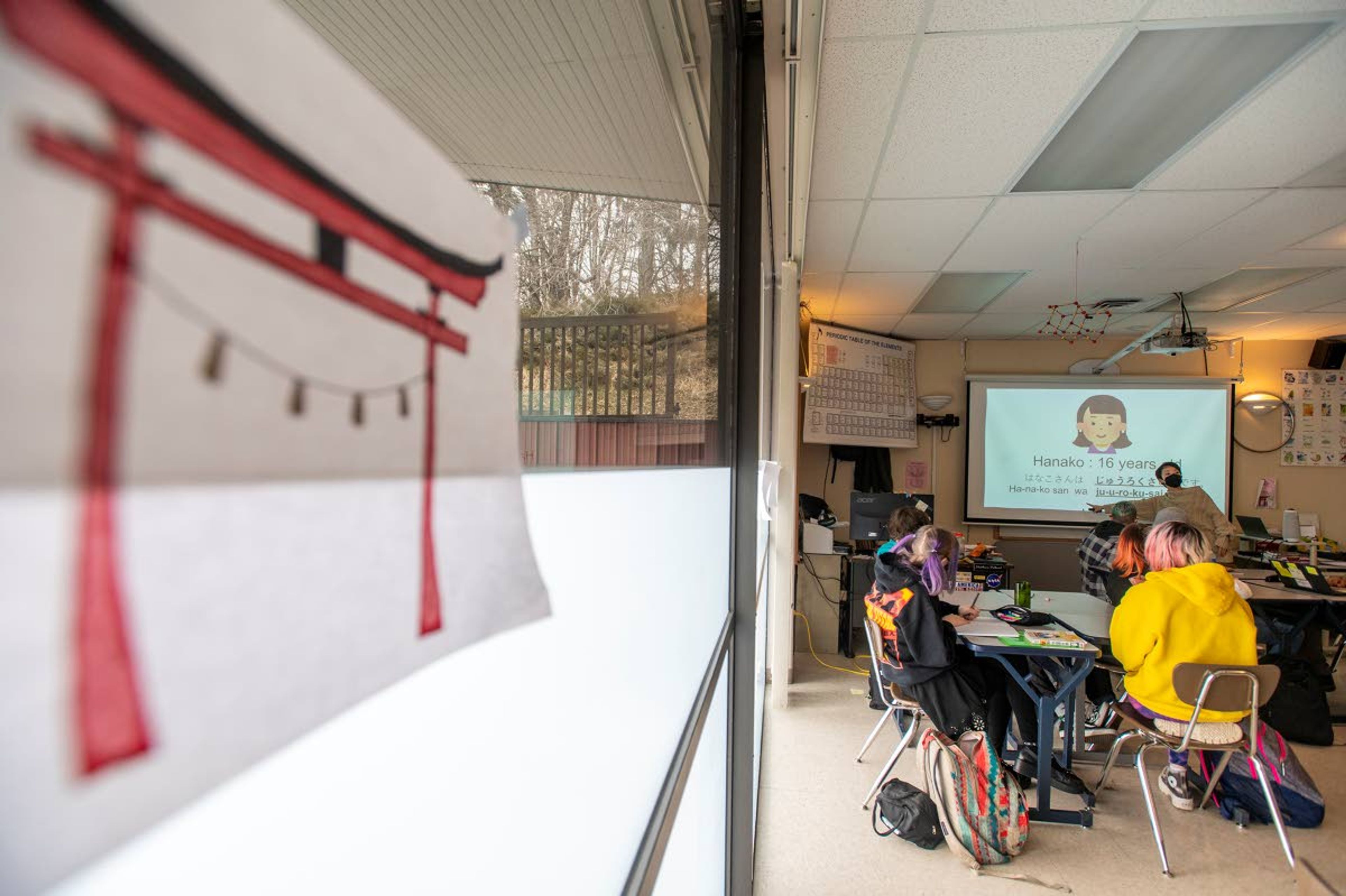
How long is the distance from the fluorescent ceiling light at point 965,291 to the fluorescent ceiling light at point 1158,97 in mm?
1438

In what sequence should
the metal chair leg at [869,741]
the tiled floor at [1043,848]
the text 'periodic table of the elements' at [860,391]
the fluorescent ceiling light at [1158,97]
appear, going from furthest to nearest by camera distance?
the text 'periodic table of the elements' at [860,391] → the metal chair leg at [869,741] → the tiled floor at [1043,848] → the fluorescent ceiling light at [1158,97]

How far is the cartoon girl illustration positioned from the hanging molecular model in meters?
0.54

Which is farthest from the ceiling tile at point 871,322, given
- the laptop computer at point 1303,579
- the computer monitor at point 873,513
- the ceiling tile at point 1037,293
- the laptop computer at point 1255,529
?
the laptop computer at point 1255,529

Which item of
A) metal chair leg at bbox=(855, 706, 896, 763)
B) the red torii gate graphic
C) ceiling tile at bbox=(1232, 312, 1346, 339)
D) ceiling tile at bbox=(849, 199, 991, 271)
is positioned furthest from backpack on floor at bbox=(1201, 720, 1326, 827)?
ceiling tile at bbox=(1232, 312, 1346, 339)

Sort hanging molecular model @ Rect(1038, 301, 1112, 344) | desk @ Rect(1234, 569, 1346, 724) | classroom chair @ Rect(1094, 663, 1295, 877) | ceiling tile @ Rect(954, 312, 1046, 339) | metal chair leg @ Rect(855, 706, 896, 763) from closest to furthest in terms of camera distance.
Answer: classroom chair @ Rect(1094, 663, 1295, 877) → metal chair leg @ Rect(855, 706, 896, 763) → desk @ Rect(1234, 569, 1346, 724) → hanging molecular model @ Rect(1038, 301, 1112, 344) → ceiling tile @ Rect(954, 312, 1046, 339)

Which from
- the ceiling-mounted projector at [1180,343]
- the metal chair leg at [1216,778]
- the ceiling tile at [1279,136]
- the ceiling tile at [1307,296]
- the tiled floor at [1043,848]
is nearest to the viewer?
the ceiling tile at [1279,136]

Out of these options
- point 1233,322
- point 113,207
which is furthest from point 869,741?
point 1233,322

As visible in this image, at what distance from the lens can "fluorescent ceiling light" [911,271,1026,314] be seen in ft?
14.4

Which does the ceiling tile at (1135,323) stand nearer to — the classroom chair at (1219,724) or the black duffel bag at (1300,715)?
the black duffel bag at (1300,715)

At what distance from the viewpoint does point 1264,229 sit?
3383 mm

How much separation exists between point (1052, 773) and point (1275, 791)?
0.73 meters

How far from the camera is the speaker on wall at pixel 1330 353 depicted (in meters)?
5.79

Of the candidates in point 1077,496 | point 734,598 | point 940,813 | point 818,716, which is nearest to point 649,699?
point 734,598

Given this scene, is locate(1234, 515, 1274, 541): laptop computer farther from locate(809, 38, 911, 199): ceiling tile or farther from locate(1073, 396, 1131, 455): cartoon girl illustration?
locate(809, 38, 911, 199): ceiling tile
